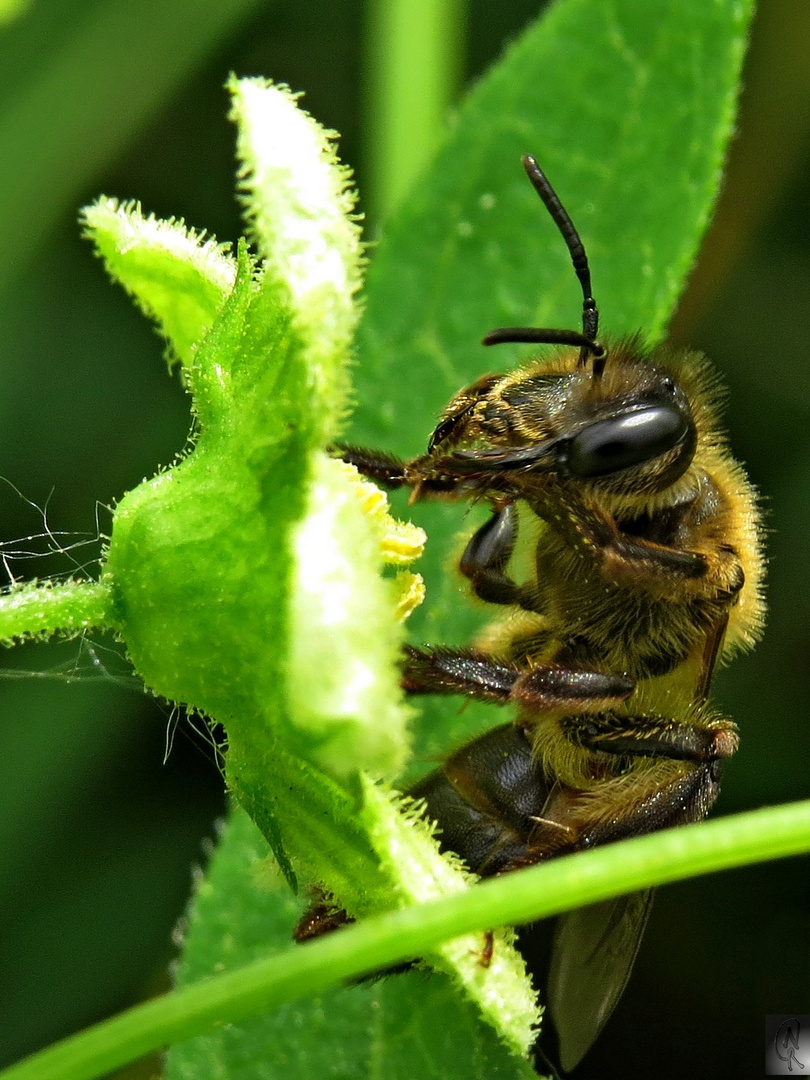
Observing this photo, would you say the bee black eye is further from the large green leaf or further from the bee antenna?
the large green leaf

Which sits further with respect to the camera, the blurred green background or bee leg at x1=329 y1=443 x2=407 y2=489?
the blurred green background

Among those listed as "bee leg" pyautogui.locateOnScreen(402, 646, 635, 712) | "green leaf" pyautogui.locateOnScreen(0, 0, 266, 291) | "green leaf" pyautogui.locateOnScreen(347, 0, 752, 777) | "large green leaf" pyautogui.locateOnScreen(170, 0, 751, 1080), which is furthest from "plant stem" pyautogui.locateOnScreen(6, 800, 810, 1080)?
"green leaf" pyautogui.locateOnScreen(0, 0, 266, 291)

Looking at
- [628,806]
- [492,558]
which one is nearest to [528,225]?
[492,558]

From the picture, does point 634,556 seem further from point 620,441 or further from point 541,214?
point 541,214

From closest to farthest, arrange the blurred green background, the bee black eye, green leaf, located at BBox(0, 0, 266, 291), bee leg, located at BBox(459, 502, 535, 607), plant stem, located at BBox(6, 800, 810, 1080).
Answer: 1. plant stem, located at BBox(6, 800, 810, 1080)
2. the bee black eye
3. bee leg, located at BBox(459, 502, 535, 607)
4. the blurred green background
5. green leaf, located at BBox(0, 0, 266, 291)

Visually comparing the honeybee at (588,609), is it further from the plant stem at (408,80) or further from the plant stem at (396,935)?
the plant stem at (408,80)

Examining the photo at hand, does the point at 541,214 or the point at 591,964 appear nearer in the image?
the point at 591,964

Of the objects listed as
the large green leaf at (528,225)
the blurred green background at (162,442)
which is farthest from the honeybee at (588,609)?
the blurred green background at (162,442)
